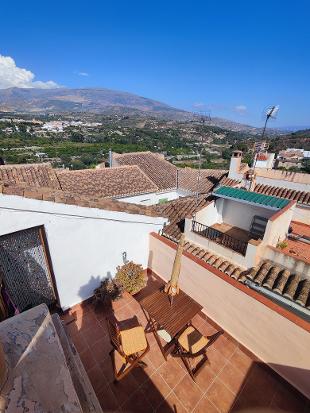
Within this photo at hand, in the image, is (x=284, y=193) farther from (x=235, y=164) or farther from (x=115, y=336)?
(x=115, y=336)

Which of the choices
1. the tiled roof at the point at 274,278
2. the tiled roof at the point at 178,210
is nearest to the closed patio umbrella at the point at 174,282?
the tiled roof at the point at 274,278

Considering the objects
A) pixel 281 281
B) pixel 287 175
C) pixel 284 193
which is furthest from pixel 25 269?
pixel 287 175

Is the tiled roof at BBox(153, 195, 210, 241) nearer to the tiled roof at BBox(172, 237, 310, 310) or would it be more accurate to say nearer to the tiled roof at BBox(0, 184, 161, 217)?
the tiled roof at BBox(172, 237, 310, 310)

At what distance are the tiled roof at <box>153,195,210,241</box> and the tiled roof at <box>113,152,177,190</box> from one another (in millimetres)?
7050

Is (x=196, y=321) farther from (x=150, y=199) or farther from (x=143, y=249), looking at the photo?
(x=150, y=199)

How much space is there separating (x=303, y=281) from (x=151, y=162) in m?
18.7

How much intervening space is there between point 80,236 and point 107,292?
2.13 meters

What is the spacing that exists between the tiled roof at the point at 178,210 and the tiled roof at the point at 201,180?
20.1ft

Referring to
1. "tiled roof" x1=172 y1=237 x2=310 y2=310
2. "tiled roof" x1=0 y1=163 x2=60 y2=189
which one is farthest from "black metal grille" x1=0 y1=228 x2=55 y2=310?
"tiled roof" x1=0 y1=163 x2=60 y2=189

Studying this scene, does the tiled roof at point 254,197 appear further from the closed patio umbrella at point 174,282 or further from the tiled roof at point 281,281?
the closed patio umbrella at point 174,282

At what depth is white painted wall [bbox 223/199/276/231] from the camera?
1091 centimetres

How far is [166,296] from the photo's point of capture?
598 cm

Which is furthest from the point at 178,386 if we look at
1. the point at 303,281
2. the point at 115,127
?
the point at 115,127

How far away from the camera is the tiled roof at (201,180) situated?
18.6 meters
